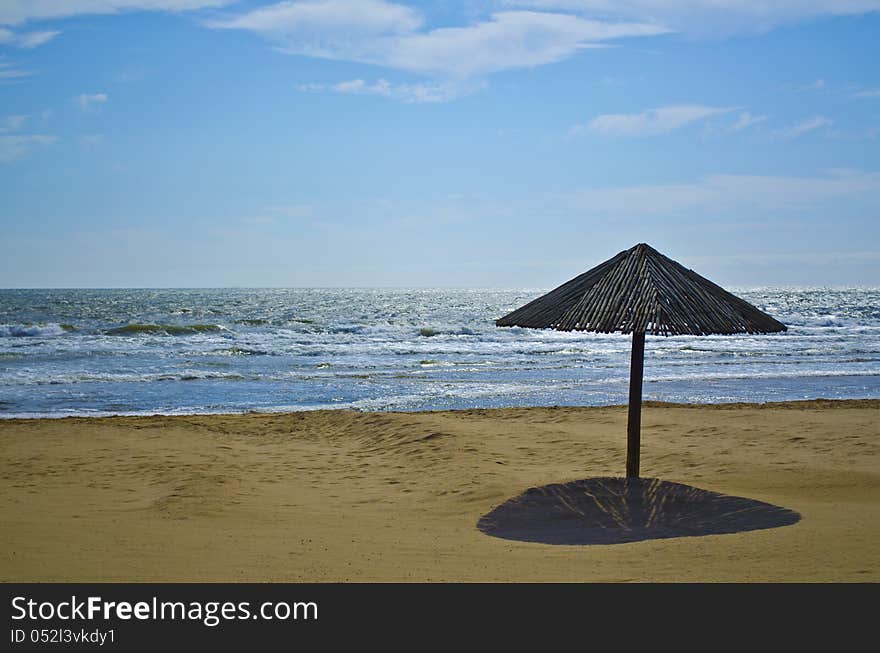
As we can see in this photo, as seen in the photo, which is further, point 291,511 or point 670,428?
point 670,428

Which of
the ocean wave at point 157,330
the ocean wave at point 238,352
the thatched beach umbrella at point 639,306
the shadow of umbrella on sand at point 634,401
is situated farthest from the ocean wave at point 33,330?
the thatched beach umbrella at point 639,306

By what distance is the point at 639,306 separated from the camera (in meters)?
6.96

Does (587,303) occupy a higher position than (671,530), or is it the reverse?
(587,303)

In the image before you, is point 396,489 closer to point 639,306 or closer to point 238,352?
point 639,306

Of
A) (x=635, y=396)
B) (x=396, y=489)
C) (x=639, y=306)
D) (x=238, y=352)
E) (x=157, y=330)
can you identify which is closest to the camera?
(x=639, y=306)

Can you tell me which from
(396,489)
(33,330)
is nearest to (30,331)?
(33,330)

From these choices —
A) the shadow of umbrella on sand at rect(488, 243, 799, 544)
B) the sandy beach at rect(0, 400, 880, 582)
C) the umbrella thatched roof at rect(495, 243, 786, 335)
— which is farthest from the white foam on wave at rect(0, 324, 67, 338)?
the umbrella thatched roof at rect(495, 243, 786, 335)

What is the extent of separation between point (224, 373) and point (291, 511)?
53.8 feet

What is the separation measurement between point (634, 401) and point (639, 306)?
3.46ft

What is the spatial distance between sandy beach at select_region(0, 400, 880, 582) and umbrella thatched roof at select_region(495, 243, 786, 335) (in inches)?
67.8

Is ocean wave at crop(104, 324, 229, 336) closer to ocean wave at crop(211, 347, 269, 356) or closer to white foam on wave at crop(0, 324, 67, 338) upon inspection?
white foam on wave at crop(0, 324, 67, 338)
